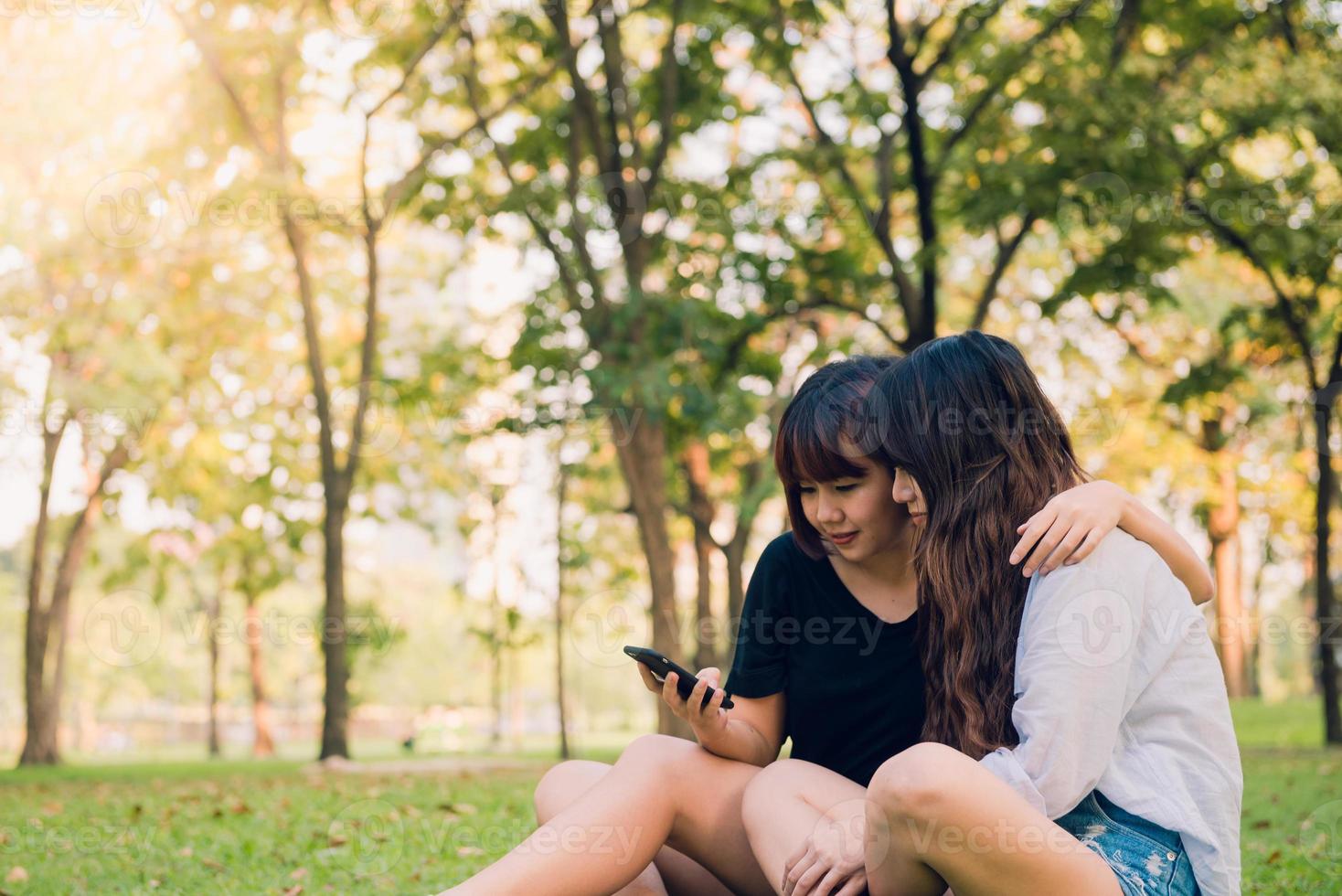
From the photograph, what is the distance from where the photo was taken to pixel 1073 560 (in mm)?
2277

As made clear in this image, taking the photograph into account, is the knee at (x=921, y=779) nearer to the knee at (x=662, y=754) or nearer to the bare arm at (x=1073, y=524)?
the bare arm at (x=1073, y=524)

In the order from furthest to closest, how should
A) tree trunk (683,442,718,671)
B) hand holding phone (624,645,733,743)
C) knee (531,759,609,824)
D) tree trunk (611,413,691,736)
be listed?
1. tree trunk (683,442,718,671)
2. tree trunk (611,413,691,736)
3. knee (531,759,609,824)
4. hand holding phone (624,645,733,743)

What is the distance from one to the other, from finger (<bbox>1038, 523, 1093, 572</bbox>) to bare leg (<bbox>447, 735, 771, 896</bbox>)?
102cm

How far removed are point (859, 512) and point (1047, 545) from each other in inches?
27.9

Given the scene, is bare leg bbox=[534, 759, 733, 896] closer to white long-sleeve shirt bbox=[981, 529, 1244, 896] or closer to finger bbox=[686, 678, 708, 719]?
finger bbox=[686, 678, 708, 719]

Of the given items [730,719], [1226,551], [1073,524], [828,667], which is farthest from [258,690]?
[1073,524]

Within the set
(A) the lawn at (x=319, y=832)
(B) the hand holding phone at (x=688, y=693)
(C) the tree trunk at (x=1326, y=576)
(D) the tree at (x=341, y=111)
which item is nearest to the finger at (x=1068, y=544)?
→ (B) the hand holding phone at (x=688, y=693)

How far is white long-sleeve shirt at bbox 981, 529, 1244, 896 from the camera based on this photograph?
2184 mm

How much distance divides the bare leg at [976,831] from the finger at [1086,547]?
42 centimetres

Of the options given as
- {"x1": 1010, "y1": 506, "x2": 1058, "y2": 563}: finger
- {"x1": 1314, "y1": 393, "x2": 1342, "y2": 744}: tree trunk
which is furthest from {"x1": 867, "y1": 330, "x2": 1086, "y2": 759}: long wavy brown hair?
{"x1": 1314, "y1": 393, "x2": 1342, "y2": 744}: tree trunk

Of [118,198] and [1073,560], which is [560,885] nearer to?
[1073,560]

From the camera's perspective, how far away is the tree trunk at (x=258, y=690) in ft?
66.7

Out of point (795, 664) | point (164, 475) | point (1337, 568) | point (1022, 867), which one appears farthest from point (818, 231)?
point (1337, 568)

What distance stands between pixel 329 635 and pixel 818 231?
20.5 ft
